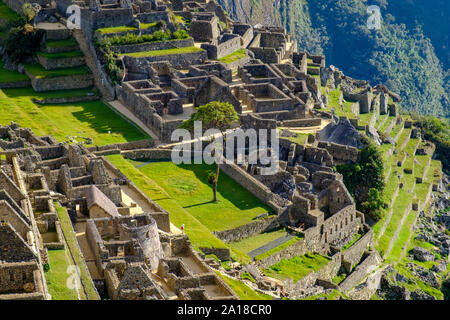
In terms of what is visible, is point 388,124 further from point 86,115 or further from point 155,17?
point 86,115

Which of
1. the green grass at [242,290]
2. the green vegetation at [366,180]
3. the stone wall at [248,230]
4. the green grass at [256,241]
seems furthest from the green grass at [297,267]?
the green vegetation at [366,180]

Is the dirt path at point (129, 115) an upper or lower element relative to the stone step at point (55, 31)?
lower

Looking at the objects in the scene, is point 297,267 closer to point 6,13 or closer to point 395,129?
point 395,129

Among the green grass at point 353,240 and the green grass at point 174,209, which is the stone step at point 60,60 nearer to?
the green grass at point 174,209

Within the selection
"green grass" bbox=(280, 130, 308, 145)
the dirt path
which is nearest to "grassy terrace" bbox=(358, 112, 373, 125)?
"green grass" bbox=(280, 130, 308, 145)

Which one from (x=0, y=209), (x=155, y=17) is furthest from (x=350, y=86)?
(x=0, y=209)
